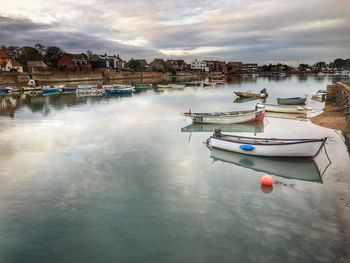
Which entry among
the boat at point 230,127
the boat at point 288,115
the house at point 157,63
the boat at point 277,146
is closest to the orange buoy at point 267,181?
the boat at point 277,146

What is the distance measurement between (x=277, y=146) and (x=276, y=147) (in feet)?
0.23

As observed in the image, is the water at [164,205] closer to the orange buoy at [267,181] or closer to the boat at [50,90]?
the orange buoy at [267,181]

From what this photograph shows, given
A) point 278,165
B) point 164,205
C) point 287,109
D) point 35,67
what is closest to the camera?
point 164,205

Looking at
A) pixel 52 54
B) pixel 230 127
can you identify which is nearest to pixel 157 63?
pixel 52 54

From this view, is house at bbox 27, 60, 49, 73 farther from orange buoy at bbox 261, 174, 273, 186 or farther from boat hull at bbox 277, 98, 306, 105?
orange buoy at bbox 261, 174, 273, 186

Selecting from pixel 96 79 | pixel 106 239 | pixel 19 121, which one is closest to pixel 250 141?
pixel 106 239

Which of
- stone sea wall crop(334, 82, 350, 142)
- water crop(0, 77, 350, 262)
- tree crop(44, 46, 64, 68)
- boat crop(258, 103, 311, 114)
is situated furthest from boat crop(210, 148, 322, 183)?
tree crop(44, 46, 64, 68)

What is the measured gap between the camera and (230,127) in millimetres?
24125

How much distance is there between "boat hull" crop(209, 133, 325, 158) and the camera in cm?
1459

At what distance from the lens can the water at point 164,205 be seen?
806 centimetres

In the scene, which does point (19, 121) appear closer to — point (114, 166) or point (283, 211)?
point (114, 166)

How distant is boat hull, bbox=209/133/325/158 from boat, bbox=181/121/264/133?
22.9 feet

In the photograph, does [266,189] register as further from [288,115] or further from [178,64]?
[178,64]

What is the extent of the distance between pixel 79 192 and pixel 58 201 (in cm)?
90
